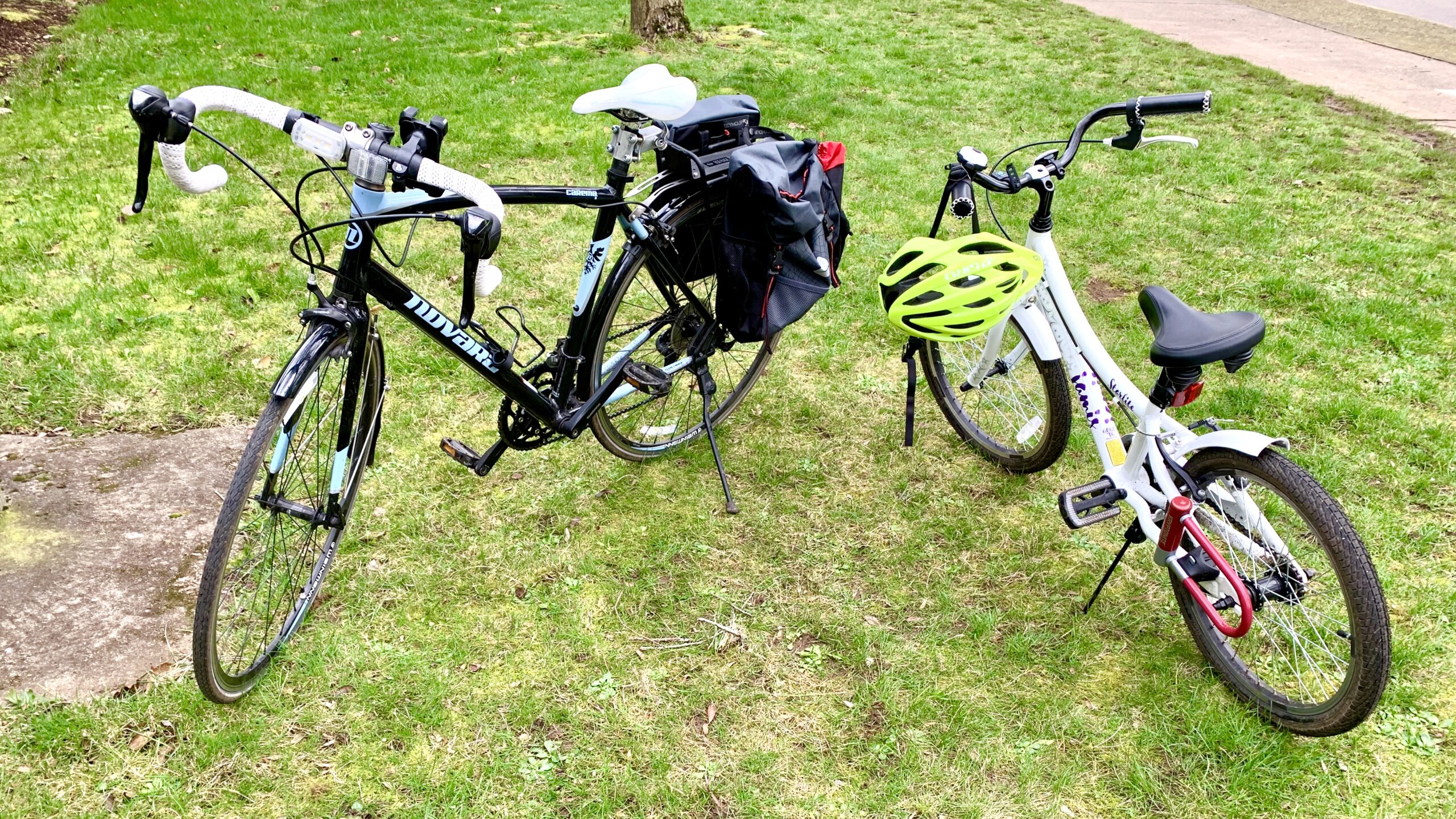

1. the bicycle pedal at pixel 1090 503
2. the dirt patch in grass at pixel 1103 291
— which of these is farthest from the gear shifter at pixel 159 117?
the dirt patch in grass at pixel 1103 291

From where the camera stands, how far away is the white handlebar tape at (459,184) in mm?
2115

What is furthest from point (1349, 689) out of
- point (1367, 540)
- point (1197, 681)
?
point (1367, 540)

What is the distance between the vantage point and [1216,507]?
271cm

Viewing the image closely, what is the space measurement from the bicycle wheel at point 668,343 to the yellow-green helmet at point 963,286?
0.70 metres

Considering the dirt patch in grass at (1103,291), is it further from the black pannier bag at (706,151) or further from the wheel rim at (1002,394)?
the black pannier bag at (706,151)

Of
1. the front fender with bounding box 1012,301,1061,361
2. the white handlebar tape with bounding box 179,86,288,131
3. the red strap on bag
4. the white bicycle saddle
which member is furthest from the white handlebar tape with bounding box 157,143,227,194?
the front fender with bounding box 1012,301,1061,361

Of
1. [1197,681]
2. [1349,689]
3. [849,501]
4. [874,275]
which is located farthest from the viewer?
[874,275]

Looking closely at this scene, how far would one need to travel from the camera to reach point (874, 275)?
514 centimetres

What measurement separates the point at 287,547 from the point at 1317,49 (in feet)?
37.5

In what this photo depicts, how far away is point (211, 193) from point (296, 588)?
3.81 meters

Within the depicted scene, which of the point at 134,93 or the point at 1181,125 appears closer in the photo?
the point at 134,93

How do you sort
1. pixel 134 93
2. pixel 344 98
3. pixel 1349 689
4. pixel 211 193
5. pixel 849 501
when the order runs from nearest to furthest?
1. pixel 134 93
2. pixel 1349 689
3. pixel 849 501
4. pixel 211 193
5. pixel 344 98

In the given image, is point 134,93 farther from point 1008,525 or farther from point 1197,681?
point 1197,681

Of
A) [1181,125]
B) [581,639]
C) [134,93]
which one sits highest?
[134,93]
